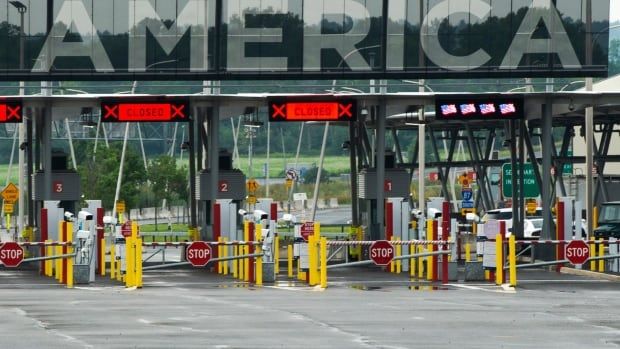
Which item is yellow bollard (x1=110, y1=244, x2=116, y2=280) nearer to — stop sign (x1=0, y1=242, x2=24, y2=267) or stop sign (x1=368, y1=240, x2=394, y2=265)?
stop sign (x1=0, y1=242, x2=24, y2=267)

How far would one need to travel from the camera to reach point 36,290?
30.5 metres

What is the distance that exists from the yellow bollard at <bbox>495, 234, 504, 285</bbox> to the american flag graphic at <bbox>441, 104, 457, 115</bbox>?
10.2 meters

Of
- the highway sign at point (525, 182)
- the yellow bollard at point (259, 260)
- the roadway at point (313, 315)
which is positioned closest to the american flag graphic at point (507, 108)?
the roadway at point (313, 315)

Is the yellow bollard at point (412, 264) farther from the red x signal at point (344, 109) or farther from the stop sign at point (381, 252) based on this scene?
the red x signal at point (344, 109)

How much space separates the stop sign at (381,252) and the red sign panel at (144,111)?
9491 millimetres

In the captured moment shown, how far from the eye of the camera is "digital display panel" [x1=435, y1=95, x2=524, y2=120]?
41.3 meters

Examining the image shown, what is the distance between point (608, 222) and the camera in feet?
163

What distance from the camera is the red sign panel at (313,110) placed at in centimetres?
4075

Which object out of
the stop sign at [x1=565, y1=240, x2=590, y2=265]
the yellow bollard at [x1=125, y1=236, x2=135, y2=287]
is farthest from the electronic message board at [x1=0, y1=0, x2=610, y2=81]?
the yellow bollard at [x1=125, y1=236, x2=135, y2=287]

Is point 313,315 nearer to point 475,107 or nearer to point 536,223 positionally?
point 475,107

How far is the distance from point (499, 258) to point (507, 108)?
10.7 meters

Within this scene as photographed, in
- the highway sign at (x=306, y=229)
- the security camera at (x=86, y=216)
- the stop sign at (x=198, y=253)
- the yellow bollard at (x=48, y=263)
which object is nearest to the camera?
the stop sign at (x=198, y=253)

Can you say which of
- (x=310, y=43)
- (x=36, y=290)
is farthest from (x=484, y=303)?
(x=310, y=43)

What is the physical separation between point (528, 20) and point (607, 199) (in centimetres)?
2370
